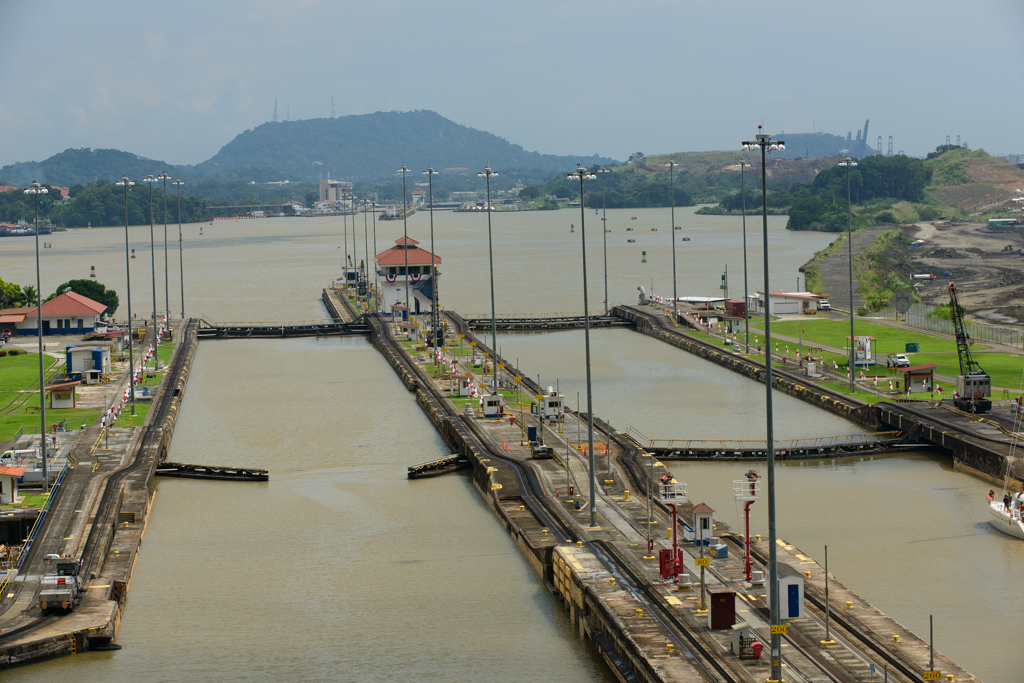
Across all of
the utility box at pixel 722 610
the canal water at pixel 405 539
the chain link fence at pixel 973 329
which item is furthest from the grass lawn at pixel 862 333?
the utility box at pixel 722 610

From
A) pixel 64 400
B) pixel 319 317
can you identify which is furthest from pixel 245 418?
pixel 319 317

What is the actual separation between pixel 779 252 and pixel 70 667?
128974mm

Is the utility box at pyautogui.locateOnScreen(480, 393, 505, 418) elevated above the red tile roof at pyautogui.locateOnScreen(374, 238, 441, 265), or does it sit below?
below

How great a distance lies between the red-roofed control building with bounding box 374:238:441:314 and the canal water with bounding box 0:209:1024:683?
12359 mm

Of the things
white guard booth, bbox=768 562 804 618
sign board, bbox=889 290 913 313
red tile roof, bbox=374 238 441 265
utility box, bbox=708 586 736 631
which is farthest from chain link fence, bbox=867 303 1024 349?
white guard booth, bbox=768 562 804 618

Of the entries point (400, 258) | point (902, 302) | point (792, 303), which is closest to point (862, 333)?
point (902, 302)

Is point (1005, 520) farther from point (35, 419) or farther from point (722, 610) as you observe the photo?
point (35, 419)

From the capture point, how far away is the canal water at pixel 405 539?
23.8 meters

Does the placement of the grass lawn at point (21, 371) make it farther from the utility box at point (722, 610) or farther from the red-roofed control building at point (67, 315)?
the utility box at point (722, 610)

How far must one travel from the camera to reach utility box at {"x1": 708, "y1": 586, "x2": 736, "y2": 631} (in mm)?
21625

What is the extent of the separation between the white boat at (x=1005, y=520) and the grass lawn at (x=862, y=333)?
936 inches

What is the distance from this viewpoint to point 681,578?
24250mm

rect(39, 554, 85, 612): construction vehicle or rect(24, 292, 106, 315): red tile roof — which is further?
rect(24, 292, 106, 315): red tile roof

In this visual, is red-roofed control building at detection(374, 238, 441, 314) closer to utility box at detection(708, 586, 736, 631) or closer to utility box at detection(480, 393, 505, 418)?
utility box at detection(480, 393, 505, 418)
